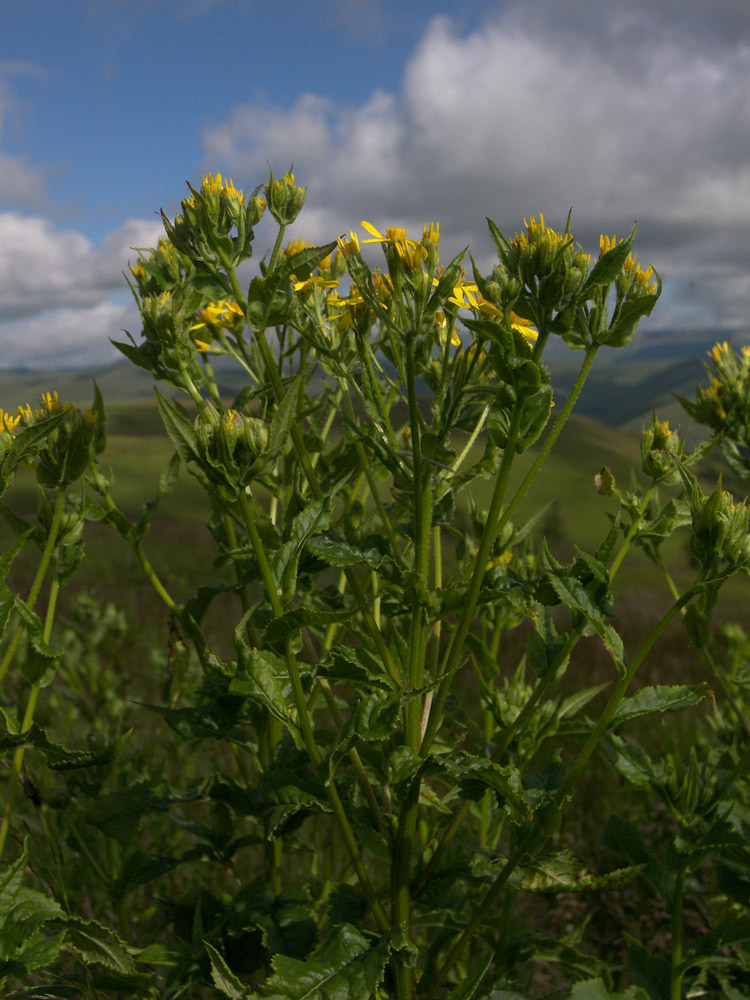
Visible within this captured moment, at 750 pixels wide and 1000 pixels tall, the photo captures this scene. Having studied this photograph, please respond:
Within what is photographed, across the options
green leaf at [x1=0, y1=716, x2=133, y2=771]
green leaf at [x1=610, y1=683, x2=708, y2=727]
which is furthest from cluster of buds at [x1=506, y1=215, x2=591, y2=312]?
green leaf at [x1=0, y1=716, x2=133, y2=771]

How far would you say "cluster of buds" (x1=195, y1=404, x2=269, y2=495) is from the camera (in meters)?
1.43

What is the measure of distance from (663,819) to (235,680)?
4.02 m

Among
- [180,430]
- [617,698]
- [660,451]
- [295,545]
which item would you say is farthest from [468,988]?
[660,451]

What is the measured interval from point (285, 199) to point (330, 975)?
6.17 feet

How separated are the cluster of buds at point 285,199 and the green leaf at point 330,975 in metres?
1.78

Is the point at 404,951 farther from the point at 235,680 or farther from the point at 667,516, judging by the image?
the point at 667,516

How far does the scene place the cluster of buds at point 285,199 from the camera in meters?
1.97

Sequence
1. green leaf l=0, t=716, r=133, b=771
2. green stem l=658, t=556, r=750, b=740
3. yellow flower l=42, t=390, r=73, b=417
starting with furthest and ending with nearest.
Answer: green stem l=658, t=556, r=750, b=740 → yellow flower l=42, t=390, r=73, b=417 → green leaf l=0, t=716, r=133, b=771

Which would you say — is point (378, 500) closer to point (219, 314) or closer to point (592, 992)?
point (219, 314)

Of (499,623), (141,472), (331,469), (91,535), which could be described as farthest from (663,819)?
(141,472)

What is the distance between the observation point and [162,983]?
92.9 inches

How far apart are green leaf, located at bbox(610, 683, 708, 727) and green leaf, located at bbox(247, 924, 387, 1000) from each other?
72 cm

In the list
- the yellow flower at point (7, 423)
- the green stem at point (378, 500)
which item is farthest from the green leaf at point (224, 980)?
the yellow flower at point (7, 423)

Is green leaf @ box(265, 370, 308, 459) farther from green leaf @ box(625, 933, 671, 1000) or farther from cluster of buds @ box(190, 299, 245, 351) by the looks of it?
green leaf @ box(625, 933, 671, 1000)
